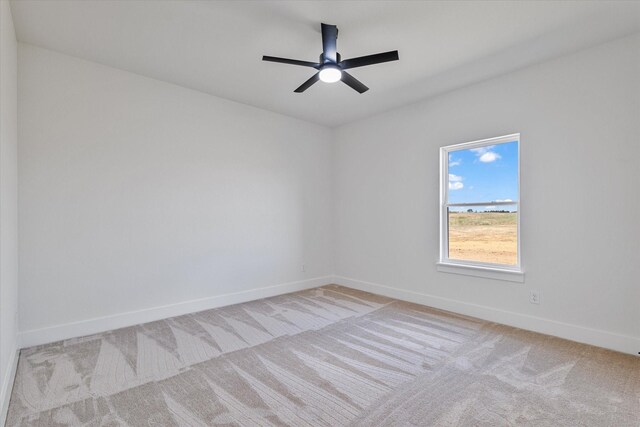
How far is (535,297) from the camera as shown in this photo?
10.6 feet

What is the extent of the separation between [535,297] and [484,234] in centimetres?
84

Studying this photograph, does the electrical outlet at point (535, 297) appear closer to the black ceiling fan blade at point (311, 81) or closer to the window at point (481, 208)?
the window at point (481, 208)

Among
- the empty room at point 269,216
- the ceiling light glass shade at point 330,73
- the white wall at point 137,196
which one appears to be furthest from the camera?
the white wall at point 137,196

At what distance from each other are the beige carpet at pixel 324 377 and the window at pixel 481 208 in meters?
0.73

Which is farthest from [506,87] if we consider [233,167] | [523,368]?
[233,167]

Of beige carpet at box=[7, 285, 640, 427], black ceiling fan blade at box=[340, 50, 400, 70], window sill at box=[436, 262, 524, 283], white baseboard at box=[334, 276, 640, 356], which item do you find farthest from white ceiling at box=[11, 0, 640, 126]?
beige carpet at box=[7, 285, 640, 427]

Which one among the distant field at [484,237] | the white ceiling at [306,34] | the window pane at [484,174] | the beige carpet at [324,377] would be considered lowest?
the beige carpet at [324,377]

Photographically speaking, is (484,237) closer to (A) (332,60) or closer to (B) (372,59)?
(B) (372,59)

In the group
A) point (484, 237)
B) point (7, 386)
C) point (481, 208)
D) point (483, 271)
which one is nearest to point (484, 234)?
point (484, 237)

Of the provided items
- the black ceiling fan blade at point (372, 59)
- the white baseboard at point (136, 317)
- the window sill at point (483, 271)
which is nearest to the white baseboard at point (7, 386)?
the white baseboard at point (136, 317)

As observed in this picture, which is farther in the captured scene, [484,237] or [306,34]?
[484,237]

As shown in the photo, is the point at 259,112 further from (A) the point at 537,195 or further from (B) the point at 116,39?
(A) the point at 537,195

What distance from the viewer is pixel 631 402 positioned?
6.60 feet

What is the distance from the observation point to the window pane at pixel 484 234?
11.5 ft
